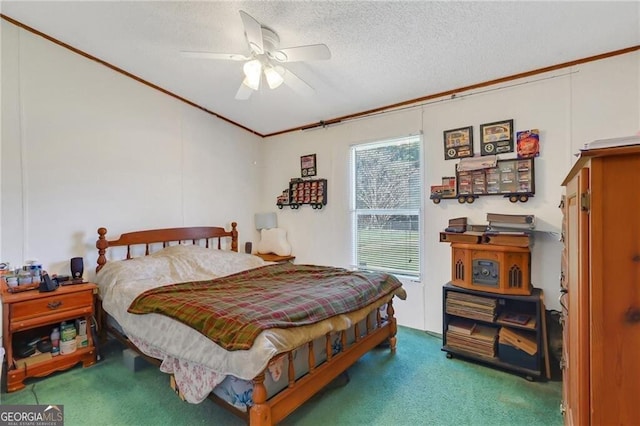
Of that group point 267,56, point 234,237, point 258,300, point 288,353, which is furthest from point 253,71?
point 234,237

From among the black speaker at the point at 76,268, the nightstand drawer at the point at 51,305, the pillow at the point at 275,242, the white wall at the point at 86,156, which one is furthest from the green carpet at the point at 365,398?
the pillow at the point at 275,242

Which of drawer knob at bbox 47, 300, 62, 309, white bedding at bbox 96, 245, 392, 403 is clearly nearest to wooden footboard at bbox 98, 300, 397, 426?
white bedding at bbox 96, 245, 392, 403

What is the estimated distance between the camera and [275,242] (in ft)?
14.2

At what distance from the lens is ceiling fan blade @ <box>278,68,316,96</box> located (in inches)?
93.2

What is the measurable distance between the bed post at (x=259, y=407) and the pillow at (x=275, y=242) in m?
2.75

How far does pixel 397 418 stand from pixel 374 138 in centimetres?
276

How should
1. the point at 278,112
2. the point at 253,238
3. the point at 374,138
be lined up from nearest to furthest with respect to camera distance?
the point at 374,138, the point at 278,112, the point at 253,238

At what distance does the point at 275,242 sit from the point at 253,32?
2.87 metres

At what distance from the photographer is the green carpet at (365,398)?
73.8 inches

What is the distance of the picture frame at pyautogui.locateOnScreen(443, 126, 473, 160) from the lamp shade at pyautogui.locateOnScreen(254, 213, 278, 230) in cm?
248

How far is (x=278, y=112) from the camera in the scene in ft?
12.8

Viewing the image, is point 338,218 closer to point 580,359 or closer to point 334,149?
point 334,149

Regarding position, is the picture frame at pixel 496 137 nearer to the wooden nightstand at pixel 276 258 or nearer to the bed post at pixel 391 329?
the bed post at pixel 391 329

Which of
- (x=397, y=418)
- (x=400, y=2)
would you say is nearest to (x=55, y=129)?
(x=400, y=2)
